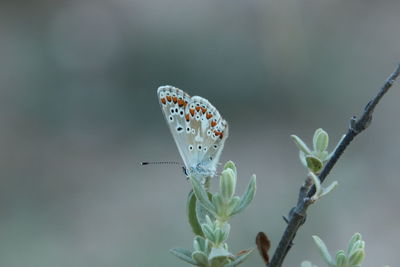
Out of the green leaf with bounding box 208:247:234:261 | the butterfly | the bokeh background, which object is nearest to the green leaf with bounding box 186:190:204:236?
the green leaf with bounding box 208:247:234:261

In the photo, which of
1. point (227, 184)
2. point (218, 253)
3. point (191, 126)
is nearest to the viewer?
point (218, 253)

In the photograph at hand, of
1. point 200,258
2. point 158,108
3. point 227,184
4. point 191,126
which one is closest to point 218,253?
point 200,258

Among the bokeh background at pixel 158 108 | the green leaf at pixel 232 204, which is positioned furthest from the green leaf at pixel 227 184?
the bokeh background at pixel 158 108

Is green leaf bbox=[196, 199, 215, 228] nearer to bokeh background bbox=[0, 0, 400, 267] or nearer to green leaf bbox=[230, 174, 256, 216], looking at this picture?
green leaf bbox=[230, 174, 256, 216]

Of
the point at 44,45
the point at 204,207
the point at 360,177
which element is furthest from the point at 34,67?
the point at 204,207

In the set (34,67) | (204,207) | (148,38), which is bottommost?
(34,67)

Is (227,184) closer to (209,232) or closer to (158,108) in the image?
(209,232)

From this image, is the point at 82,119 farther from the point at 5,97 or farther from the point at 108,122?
the point at 5,97
